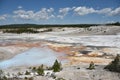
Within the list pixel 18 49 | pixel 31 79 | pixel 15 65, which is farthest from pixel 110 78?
pixel 18 49

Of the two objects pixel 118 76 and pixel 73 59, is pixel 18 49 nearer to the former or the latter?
pixel 73 59

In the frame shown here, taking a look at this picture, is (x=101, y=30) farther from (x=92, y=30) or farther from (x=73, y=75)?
(x=73, y=75)

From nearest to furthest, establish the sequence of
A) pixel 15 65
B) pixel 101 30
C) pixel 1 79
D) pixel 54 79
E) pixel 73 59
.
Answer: pixel 1 79, pixel 54 79, pixel 15 65, pixel 73 59, pixel 101 30

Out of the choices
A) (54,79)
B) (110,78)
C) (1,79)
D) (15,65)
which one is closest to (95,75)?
(110,78)

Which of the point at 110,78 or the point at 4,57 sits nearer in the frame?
the point at 110,78

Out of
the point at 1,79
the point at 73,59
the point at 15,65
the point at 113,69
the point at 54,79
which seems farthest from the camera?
the point at 73,59

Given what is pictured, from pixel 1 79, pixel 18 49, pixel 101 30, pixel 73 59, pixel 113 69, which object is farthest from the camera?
pixel 101 30

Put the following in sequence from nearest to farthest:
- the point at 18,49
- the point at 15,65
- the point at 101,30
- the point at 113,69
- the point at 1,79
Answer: the point at 1,79 → the point at 113,69 → the point at 15,65 → the point at 18,49 → the point at 101,30

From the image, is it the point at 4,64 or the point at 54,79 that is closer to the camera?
the point at 54,79
